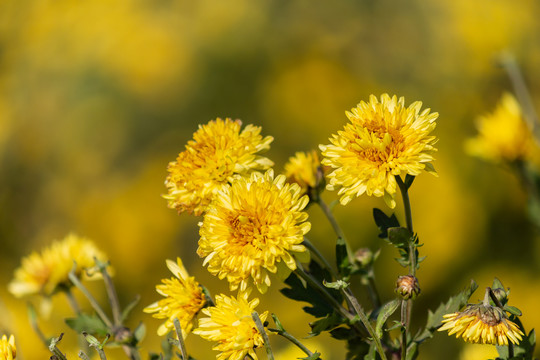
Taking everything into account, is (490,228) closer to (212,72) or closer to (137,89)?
(212,72)

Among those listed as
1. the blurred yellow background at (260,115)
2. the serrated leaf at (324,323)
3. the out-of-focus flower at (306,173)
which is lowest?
the serrated leaf at (324,323)

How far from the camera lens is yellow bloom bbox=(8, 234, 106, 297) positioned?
1192 mm

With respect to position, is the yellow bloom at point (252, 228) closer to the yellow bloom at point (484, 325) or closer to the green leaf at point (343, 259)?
the green leaf at point (343, 259)

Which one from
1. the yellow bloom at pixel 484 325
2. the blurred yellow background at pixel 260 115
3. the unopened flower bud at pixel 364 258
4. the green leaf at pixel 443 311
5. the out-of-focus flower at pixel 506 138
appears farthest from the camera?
the blurred yellow background at pixel 260 115

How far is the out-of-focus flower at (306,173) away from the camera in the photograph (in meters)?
1.00

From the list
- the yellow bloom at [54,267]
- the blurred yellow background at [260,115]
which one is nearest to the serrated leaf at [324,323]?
the yellow bloom at [54,267]

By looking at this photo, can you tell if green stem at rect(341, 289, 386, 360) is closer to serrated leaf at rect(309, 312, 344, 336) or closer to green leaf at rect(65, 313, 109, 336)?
serrated leaf at rect(309, 312, 344, 336)

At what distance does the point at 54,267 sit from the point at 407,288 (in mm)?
762

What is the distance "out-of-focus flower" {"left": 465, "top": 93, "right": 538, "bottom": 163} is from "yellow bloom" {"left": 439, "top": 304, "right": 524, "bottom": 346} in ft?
3.15

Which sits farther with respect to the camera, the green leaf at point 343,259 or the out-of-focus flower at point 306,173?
the out-of-focus flower at point 306,173

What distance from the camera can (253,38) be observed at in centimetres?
307

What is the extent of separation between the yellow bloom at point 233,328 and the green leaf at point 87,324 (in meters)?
0.31

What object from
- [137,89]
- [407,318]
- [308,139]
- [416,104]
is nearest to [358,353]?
[407,318]

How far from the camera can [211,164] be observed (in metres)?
0.83
